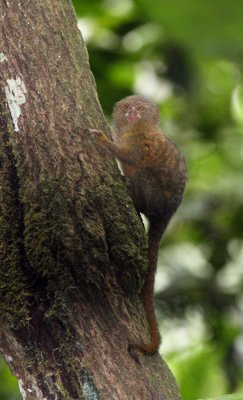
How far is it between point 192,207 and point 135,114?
151 cm

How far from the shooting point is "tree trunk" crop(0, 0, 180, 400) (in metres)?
2.40

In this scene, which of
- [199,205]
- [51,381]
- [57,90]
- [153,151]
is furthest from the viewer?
[199,205]

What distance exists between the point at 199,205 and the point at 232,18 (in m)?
3.37

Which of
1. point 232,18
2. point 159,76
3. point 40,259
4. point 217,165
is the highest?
point 159,76

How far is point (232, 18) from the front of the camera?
1848 millimetres

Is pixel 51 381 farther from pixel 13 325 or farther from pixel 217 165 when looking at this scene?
pixel 217 165

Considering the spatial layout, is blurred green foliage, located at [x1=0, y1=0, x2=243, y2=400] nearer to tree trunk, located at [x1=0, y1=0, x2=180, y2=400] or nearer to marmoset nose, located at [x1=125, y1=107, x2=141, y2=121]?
marmoset nose, located at [x1=125, y1=107, x2=141, y2=121]

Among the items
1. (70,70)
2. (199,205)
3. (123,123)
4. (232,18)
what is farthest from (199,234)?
(232,18)

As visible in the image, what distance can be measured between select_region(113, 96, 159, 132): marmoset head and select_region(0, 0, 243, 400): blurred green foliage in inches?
30.9

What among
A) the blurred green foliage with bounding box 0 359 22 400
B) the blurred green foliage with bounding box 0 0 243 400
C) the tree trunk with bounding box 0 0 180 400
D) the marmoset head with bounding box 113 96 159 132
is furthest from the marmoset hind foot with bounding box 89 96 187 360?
the blurred green foliage with bounding box 0 359 22 400

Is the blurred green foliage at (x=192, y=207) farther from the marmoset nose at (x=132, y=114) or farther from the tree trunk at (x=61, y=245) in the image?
the tree trunk at (x=61, y=245)

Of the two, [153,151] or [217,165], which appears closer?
[153,151]

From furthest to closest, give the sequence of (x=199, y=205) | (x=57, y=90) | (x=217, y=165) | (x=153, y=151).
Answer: (x=217, y=165) → (x=199, y=205) → (x=153, y=151) → (x=57, y=90)

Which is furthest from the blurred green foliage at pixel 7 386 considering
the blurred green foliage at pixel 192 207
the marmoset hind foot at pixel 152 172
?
the marmoset hind foot at pixel 152 172
